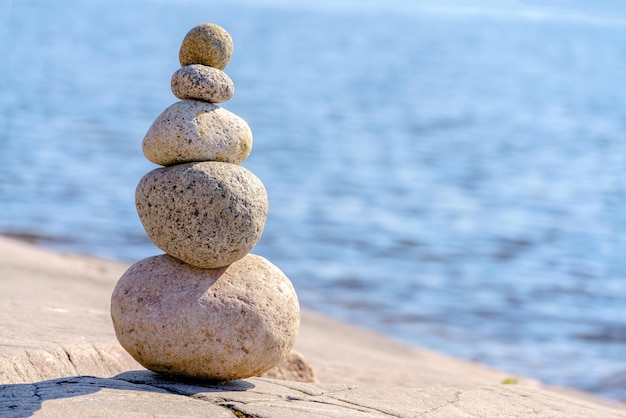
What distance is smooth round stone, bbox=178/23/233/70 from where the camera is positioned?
546cm

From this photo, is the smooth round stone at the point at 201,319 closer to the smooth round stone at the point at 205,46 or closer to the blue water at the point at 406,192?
the smooth round stone at the point at 205,46

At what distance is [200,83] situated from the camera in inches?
211

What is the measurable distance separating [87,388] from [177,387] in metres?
0.49

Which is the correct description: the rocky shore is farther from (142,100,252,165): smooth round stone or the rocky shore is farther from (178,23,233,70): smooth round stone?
(178,23,233,70): smooth round stone

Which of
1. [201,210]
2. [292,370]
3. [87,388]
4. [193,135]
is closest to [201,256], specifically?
[201,210]

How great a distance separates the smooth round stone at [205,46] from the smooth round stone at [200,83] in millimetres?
67

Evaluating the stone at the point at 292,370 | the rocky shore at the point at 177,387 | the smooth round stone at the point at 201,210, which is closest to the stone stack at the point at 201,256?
the smooth round stone at the point at 201,210

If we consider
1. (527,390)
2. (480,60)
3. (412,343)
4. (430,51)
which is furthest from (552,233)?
(430,51)

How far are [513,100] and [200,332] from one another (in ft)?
125

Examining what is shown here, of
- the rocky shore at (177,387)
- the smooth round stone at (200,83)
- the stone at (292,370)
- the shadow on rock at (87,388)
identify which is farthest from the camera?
the stone at (292,370)

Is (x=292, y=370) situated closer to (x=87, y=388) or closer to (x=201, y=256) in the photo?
(x=201, y=256)

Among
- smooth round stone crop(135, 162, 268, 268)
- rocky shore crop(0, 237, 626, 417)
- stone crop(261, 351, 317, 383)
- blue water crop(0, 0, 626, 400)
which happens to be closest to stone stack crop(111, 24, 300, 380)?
smooth round stone crop(135, 162, 268, 268)

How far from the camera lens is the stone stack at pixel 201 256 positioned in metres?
5.18

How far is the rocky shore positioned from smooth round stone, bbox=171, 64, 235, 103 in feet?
5.28
